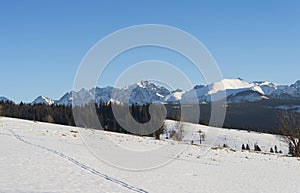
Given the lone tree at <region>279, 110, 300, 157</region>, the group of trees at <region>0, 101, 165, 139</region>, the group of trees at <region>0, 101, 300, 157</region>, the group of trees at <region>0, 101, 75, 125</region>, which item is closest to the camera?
the lone tree at <region>279, 110, 300, 157</region>

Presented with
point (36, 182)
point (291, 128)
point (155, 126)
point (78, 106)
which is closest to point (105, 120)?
point (78, 106)

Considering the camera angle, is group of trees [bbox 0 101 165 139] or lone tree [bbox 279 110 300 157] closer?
lone tree [bbox 279 110 300 157]

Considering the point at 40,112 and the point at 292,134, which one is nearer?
the point at 292,134

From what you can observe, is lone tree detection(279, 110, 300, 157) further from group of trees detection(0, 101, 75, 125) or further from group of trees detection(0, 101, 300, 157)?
group of trees detection(0, 101, 75, 125)

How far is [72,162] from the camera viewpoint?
2305 cm

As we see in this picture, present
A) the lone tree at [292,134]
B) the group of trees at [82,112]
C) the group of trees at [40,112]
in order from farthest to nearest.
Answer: the group of trees at [40,112], the group of trees at [82,112], the lone tree at [292,134]

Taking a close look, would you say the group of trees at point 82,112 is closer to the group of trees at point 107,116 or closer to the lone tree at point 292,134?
the group of trees at point 107,116

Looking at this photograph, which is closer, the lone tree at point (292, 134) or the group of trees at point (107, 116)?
the lone tree at point (292, 134)

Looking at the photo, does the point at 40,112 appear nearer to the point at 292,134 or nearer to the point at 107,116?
the point at 107,116

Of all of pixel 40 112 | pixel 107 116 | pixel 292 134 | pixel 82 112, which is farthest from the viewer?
pixel 40 112

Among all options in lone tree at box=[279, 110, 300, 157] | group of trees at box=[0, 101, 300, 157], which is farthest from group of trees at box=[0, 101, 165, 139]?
lone tree at box=[279, 110, 300, 157]

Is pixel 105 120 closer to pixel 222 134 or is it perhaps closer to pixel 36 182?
pixel 222 134

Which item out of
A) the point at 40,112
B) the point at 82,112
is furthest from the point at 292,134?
the point at 40,112

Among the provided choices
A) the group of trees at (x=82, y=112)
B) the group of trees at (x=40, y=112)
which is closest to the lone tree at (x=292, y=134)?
the group of trees at (x=82, y=112)
